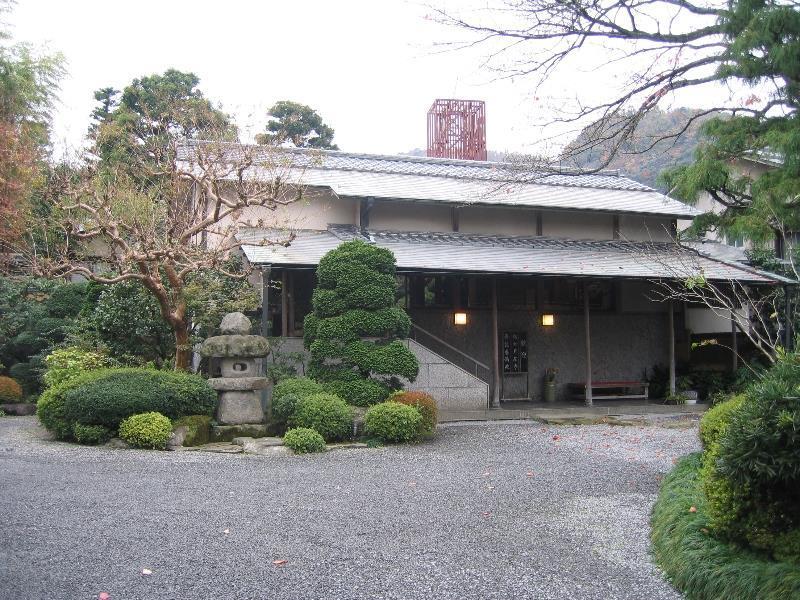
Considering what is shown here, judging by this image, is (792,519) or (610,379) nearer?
(792,519)

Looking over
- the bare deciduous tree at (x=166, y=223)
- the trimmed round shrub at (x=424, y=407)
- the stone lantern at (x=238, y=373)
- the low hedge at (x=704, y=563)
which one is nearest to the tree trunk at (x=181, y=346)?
the bare deciduous tree at (x=166, y=223)

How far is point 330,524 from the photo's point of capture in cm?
605

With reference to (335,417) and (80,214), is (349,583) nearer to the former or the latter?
(335,417)

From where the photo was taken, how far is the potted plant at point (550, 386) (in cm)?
1667

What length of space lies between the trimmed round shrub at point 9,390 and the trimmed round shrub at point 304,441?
8343 mm

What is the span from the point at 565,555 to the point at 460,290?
11281mm

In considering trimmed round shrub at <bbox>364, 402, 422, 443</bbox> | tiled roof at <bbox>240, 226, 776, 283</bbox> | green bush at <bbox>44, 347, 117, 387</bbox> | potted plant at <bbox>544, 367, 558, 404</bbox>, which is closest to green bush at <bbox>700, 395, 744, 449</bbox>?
trimmed round shrub at <bbox>364, 402, 422, 443</bbox>

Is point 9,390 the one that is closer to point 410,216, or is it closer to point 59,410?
point 59,410

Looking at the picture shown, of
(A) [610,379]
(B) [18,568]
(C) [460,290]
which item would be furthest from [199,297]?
(A) [610,379]

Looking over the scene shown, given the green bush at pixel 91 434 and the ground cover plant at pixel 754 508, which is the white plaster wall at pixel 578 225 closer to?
the green bush at pixel 91 434

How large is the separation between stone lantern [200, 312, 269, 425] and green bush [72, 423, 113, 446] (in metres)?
1.67

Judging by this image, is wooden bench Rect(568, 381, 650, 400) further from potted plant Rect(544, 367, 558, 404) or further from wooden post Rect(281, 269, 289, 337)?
wooden post Rect(281, 269, 289, 337)

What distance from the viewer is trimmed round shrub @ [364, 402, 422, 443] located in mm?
10578

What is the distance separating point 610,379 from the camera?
17516 mm
